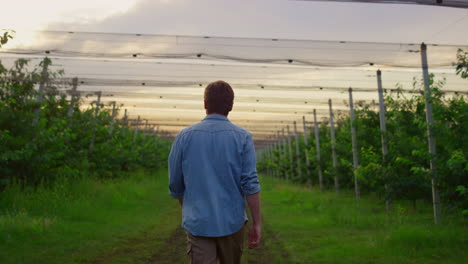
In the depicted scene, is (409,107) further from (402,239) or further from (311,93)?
(311,93)

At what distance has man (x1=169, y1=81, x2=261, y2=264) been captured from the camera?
125 inches

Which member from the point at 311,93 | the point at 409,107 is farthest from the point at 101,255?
the point at 311,93

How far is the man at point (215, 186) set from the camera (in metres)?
3.18

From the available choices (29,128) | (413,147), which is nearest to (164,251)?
(29,128)

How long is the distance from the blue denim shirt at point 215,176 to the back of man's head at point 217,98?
0.16m

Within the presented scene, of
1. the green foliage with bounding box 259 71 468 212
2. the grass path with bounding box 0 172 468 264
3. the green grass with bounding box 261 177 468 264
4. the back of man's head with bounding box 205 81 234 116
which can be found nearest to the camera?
the back of man's head with bounding box 205 81 234 116

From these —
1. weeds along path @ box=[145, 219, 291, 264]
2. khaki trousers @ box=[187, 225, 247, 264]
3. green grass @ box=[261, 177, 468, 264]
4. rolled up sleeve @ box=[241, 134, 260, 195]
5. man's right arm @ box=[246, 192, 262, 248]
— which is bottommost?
green grass @ box=[261, 177, 468, 264]

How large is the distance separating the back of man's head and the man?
128mm

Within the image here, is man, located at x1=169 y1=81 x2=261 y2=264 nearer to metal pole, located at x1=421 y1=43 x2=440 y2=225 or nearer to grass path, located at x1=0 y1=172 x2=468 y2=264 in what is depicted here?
grass path, located at x1=0 y1=172 x2=468 y2=264

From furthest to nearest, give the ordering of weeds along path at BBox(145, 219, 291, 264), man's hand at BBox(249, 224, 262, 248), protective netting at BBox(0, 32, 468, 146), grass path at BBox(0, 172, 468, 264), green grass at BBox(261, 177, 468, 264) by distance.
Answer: protective netting at BBox(0, 32, 468, 146) < green grass at BBox(261, 177, 468, 264) < grass path at BBox(0, 172, 468, 264) < weeds along path at BBox(145, 219, 291, 264) < man's hand at BBox(249, 224, 262, 248)

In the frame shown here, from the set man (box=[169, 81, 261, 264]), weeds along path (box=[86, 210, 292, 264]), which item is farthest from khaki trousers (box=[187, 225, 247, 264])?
weeds along path (box=[86, 210, 292, 264])

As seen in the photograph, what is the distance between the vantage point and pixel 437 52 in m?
12.0

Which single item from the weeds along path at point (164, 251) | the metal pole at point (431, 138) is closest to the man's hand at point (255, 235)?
the weeds along path at point (164, 251)

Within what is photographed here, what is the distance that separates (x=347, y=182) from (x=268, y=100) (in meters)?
5.25
